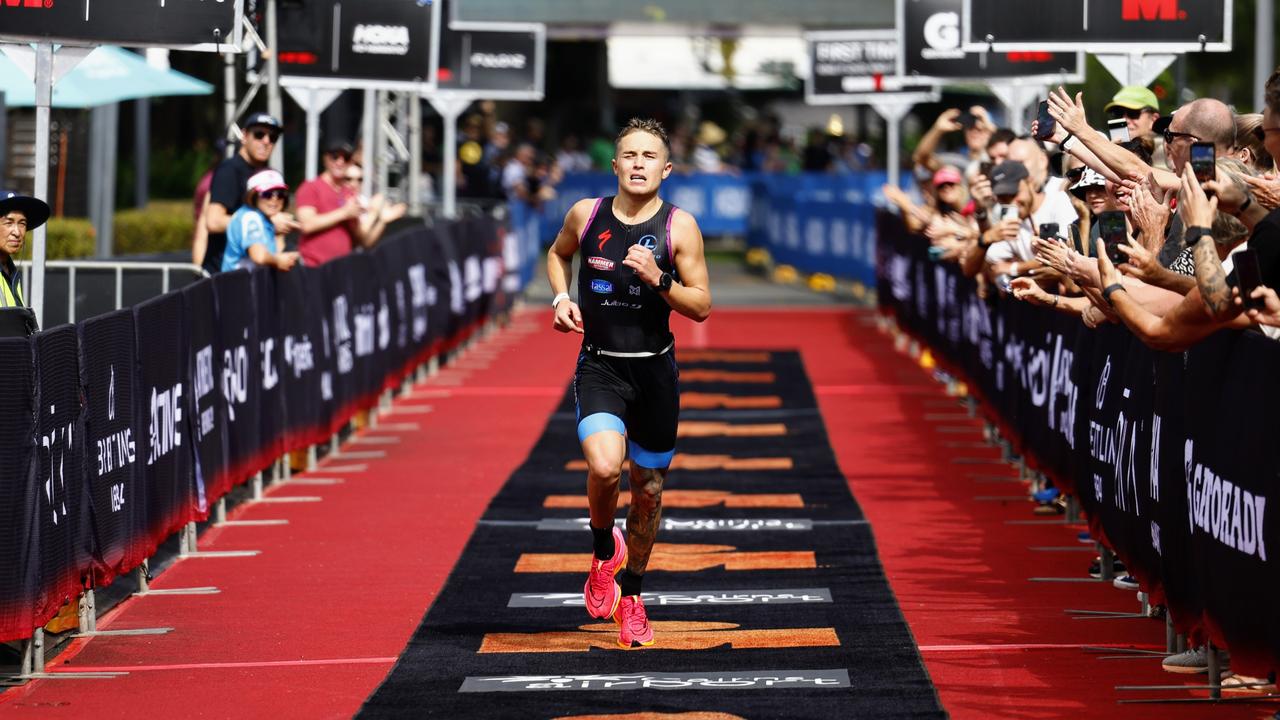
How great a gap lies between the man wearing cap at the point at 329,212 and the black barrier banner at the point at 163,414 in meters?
5.52

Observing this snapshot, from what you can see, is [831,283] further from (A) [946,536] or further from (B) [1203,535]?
(B) [1203,535]

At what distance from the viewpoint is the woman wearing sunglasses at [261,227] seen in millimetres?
14086

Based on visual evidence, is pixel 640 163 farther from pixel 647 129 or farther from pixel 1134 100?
pixel 1134 100

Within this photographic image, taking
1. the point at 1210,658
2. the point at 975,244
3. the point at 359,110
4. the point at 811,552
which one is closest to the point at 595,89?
the point at 359,110

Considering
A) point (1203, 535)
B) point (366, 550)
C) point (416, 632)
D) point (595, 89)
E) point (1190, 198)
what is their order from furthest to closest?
1. point (595, 89)
2. point (366, 550)
3. point (416, 632)
4. point (1203, 535)
5. point (1190, 198)

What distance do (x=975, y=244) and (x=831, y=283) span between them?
2045 centimetres

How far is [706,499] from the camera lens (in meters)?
13.7

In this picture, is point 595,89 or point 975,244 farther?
point 595,89

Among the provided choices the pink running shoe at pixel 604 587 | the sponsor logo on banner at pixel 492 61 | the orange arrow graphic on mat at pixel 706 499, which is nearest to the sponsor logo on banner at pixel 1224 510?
the pink running shoe at pixel 604 587

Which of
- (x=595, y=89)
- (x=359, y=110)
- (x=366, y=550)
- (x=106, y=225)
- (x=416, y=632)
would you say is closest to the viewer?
(x=416, y=632)

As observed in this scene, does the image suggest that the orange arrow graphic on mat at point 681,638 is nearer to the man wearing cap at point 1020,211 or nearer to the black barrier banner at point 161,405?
the black barrier banner at point 161,405

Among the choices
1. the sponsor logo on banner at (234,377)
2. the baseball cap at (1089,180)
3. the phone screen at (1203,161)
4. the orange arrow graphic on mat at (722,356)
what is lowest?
the orange arrow graphic on mat at (722,356)

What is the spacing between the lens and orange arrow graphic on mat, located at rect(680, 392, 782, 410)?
63.1 ft

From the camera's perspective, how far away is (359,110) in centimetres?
3484
